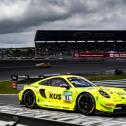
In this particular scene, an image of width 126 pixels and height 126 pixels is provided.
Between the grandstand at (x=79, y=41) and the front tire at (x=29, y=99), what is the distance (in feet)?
248

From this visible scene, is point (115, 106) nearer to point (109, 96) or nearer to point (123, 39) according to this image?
point (109, 96)

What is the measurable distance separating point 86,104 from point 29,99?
8.37 feet

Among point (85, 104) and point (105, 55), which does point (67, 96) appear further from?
point (105, 55)

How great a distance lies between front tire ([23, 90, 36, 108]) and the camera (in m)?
12.7

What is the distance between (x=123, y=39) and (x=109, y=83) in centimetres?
6625

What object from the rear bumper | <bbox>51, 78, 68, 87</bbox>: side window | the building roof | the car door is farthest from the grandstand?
the rear bumper

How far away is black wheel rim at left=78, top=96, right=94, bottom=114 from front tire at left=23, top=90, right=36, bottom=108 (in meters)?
2.07

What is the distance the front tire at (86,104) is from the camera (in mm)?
10781

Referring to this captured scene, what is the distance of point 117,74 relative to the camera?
35.0m

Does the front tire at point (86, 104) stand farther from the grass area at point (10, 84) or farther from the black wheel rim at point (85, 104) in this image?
the grass area at point (10, 84)

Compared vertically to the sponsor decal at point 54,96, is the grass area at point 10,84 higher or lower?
higher

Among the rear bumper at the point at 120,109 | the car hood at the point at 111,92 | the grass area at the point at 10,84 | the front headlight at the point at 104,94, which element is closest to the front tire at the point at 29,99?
the car hood at the point at 111,92

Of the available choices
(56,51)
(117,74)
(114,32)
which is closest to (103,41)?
(114,32)

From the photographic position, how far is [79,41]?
294 ft
